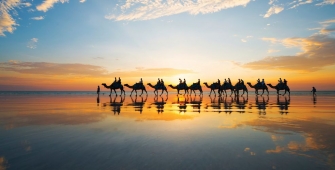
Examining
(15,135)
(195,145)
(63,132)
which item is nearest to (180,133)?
(195,145)

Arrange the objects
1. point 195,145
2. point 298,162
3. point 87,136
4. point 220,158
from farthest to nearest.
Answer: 1. point 87,136
2. point 195,145
3. point 220,158
4. point 298,162

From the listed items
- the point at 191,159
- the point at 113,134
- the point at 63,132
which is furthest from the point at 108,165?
the point at 63,132

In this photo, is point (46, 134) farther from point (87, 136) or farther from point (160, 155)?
point (160, 155)

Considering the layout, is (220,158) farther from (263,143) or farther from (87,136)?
(87,136)

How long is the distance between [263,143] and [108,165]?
131 inches

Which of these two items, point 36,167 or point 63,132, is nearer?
point 36,167

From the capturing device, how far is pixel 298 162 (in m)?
3.22

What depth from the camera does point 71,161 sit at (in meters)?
3.29

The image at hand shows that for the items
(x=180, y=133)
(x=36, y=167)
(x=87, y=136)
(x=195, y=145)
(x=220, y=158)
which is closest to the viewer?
(x=36, y=167)

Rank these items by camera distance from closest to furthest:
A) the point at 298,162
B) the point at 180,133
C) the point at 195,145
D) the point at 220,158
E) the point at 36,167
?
the point at 36,167, the point at 298,162, the point at 220,158, the point at 195,145, the point at 180,133

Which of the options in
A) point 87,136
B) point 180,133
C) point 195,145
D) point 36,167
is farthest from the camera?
point 180,133

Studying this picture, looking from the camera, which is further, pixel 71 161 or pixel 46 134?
pixel 46 134

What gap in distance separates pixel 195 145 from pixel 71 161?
240 centimetres

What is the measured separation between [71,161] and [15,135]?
314 centimetres
